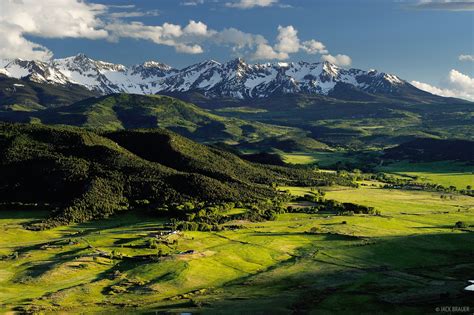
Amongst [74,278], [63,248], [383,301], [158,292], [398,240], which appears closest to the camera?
[383,301]

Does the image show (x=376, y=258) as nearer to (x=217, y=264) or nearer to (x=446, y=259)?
(x=446, y=259)

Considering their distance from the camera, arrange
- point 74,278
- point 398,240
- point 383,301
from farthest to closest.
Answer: point 398,240 < point 74,278 < point 383,301

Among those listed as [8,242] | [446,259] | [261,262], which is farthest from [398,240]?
[8,242]

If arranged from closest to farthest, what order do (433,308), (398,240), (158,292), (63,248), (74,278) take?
(433,308)
(158,292)
(74,278)
(63,248)
(398,240)

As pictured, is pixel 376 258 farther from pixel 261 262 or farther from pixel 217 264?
pixel 217 264

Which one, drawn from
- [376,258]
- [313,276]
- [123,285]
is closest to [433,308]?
[313,276]

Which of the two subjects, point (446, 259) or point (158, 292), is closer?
point (158, 292)
